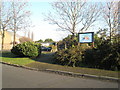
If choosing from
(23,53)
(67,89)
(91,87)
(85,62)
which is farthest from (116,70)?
(23,53)

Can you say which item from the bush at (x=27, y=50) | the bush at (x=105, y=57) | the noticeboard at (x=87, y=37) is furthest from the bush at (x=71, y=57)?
the bush at (x=27, y=50)

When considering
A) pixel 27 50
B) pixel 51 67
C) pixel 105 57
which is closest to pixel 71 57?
pixel 51 67

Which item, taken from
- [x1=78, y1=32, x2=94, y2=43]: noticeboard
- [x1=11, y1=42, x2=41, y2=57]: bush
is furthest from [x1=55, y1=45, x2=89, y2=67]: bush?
[x1=11, y1=42, x2=41, y2=57]: bush

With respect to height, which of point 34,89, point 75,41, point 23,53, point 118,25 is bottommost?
point 34,89

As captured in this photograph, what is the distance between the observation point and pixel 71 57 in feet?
30.2

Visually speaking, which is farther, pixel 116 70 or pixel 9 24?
pixel 9 24

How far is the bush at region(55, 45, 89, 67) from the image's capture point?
30.1ft

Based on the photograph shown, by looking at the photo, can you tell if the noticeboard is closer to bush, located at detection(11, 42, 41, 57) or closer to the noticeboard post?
the noticeboard post

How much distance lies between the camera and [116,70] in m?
7.46

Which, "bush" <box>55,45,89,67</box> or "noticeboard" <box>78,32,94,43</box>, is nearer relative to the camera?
"bush" <box>55,45,89,67</box>

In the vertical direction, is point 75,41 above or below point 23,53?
above

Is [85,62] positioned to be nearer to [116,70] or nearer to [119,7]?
[116,70]

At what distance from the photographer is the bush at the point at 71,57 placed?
361 inches

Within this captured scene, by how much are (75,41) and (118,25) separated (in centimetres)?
796
